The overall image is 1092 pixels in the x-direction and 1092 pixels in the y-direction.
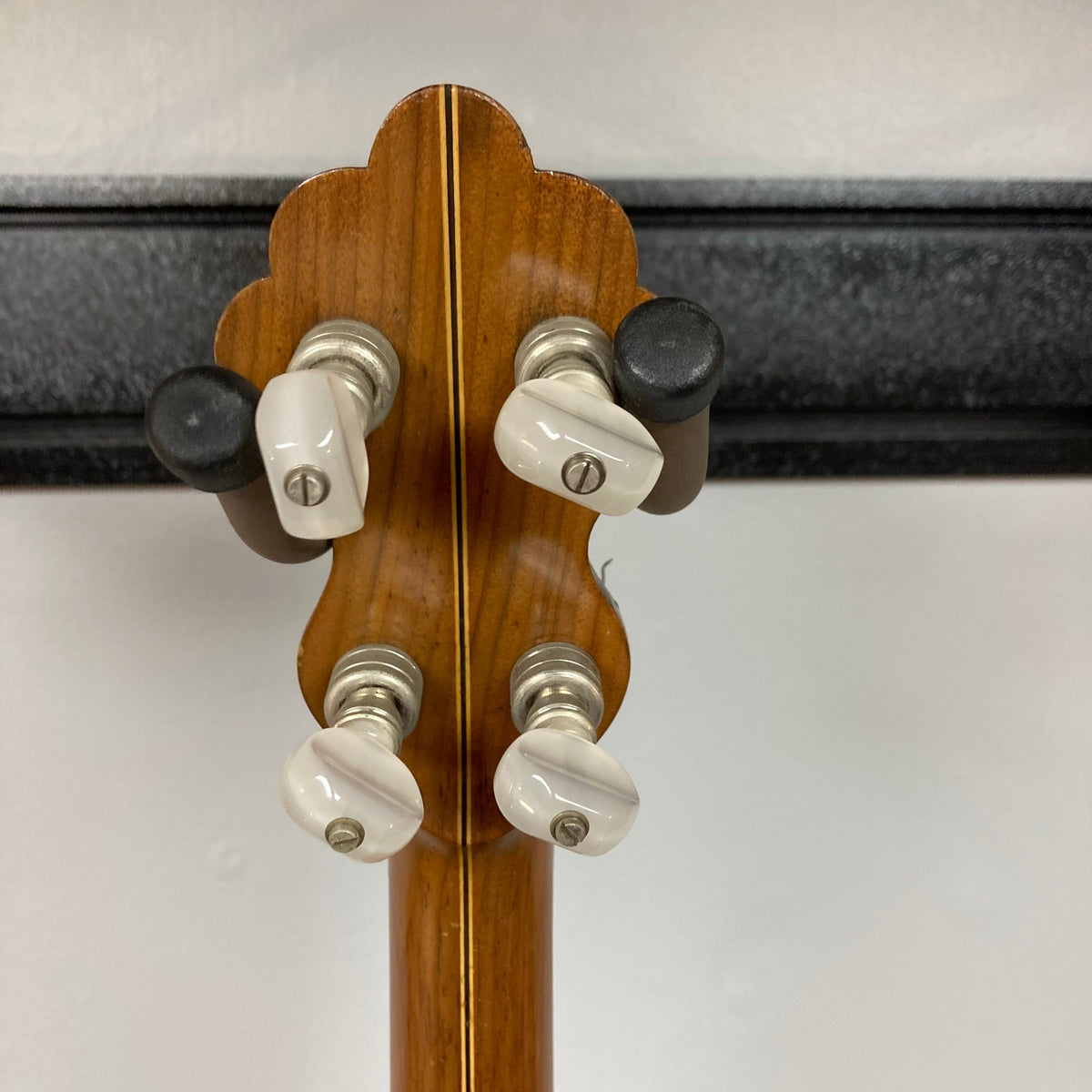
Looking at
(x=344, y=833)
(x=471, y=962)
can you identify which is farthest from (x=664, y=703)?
(x=344, y=833)

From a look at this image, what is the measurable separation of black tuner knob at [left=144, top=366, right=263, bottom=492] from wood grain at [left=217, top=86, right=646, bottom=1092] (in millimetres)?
73

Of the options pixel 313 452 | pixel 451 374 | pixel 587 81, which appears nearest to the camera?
pixel 313 452

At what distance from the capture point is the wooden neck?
0.42 m

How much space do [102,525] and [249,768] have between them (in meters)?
0.18

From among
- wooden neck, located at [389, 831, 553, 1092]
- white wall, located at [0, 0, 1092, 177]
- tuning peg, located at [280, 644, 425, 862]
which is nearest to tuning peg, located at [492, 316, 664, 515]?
tuning peg, located at [280, 644, 425, 862]

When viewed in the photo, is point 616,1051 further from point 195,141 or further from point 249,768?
point 195,141

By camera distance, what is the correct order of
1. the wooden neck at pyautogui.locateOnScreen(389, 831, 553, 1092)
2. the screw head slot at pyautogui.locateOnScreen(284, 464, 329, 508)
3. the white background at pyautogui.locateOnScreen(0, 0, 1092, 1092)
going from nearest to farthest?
1. the screw head slot at pyautogui.locateOnScreen(284, 464, 329, 508)
2. the wooden neck at pyautogui.locateOnScreen(389, 831, 553, 1092)
3. the white background at pyautogui.locateOnScreen(0, 0, 1092, 1092)

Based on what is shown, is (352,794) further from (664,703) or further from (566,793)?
(664,703)

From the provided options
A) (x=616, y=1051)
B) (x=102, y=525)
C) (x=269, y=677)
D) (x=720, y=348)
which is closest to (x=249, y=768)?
(x=269, y=677)

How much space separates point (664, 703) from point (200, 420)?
395 millimetres

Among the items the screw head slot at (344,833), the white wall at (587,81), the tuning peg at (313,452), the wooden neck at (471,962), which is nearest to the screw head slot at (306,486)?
the tuning peg at (313,452)

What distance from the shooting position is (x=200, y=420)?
0.28 m

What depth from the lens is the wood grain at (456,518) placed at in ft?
1.10

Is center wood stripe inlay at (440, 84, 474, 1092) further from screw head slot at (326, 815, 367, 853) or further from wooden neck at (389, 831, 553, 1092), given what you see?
screw head slot at (326, 815, 367, 853)
